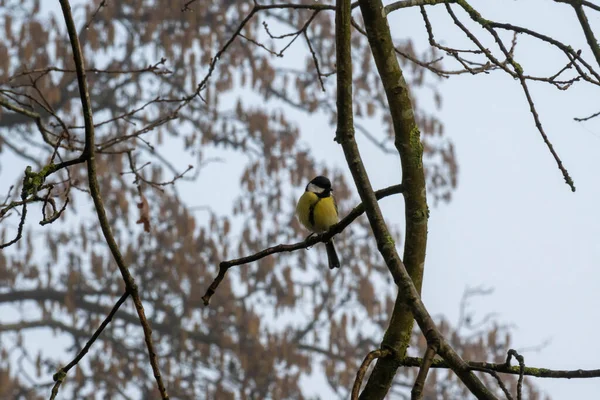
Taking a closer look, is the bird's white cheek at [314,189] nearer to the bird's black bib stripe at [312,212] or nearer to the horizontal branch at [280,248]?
the bird's black bib stripe at [312,212]

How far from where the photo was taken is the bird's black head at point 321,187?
5120mm

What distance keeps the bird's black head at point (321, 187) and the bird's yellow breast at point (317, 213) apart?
0.20 ft

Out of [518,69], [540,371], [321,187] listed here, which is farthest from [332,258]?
[540,371]

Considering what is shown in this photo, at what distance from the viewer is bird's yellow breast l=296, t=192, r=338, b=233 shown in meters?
4.95

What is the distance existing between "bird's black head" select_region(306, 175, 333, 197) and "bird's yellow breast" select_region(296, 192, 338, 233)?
62mm

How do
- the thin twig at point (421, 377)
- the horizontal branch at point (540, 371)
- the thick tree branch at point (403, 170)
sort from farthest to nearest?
the thick tree branch at point (403, 170) < the horizontal branch at point (540, 371) < the thin twig at point (421, 377)

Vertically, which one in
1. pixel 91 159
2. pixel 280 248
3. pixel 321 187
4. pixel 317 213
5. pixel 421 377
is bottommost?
pixel 421 377

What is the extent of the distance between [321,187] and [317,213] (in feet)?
1.25

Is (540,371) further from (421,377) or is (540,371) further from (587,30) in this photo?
(587,30)

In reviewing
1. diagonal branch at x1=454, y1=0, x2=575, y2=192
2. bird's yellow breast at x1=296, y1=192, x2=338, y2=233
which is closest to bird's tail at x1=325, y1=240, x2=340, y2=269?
bird's yellow breast at x1=296, y1=192, x2=338, y2=233

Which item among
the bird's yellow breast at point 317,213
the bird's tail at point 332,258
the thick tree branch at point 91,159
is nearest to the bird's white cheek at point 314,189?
the bird's yellow breast at point 317,213

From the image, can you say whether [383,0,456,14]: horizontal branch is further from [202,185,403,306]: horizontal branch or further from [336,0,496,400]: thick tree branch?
[202,185,403,306]: horizontal branch

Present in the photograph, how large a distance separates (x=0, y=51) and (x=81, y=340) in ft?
12.6

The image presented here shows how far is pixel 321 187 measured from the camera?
208 inches
